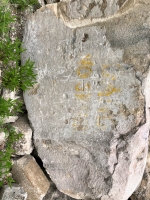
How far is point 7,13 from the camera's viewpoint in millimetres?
2809

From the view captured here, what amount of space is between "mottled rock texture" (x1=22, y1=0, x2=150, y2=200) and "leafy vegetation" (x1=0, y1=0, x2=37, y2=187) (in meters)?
0.13

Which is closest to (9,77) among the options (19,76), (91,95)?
(19,76)

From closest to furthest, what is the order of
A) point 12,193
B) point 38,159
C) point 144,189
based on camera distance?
point 12,193
point 38,159
point 144,189

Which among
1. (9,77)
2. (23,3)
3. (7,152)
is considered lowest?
(7,152)

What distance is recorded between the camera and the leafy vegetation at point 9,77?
9.36ft

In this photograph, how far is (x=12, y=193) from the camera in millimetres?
2961

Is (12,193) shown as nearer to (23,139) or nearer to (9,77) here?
(23,139)

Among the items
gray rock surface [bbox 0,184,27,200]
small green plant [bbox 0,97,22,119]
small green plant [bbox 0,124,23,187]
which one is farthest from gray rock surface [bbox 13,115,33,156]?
gray rock surface [bbox 0,184,27,200]

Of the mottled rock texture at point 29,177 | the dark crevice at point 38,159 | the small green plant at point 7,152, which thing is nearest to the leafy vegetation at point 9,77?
the small green plant at point 7,152

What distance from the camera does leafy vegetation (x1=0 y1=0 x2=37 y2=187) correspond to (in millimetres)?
2854

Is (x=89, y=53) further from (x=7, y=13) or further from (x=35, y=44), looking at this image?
(x=7, y=13)

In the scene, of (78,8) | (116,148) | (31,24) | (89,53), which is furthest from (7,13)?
(116,148)

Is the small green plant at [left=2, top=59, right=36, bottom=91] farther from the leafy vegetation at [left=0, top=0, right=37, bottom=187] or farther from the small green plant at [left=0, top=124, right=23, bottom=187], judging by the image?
the small green plant at [left=0, top=124, right=23, bottom=187]

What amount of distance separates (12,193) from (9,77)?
1.19m
